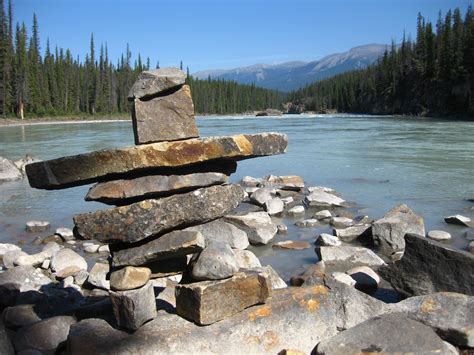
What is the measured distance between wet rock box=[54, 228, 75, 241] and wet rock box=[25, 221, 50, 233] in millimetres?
947

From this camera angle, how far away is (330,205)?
16.6 meters

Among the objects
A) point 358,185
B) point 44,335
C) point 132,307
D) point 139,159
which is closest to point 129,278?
point 132,307

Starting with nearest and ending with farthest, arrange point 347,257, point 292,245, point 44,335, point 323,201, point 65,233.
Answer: point 44,335 < point 347,257 < point 292,245 < point 65,233 < point 323,201

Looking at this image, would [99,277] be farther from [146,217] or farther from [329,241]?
[329,241]

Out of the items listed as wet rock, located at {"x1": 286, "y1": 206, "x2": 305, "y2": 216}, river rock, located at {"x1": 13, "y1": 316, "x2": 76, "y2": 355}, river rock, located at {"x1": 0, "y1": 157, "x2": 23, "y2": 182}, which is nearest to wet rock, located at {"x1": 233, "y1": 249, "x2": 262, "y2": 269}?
river rock, located at {"x1": 13, "y1": 316, "x2": 76, "y2": 355}

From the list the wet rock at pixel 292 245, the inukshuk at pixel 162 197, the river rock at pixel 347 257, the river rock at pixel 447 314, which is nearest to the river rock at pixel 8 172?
the wet rock at pixel 292 245

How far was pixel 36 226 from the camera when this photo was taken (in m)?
14.3

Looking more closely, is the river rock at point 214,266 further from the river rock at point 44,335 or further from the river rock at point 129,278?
the river rock at point 44,335

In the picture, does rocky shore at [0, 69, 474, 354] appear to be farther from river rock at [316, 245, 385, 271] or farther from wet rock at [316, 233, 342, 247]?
wet rock at [316, 233, 342, 247]

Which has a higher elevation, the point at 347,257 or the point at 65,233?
the point at 347,257

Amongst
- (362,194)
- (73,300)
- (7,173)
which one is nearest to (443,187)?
(362,194)

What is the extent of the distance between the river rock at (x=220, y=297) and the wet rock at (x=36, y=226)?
9766mm

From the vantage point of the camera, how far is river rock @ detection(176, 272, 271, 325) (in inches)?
218

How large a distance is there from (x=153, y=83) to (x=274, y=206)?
1069cm
